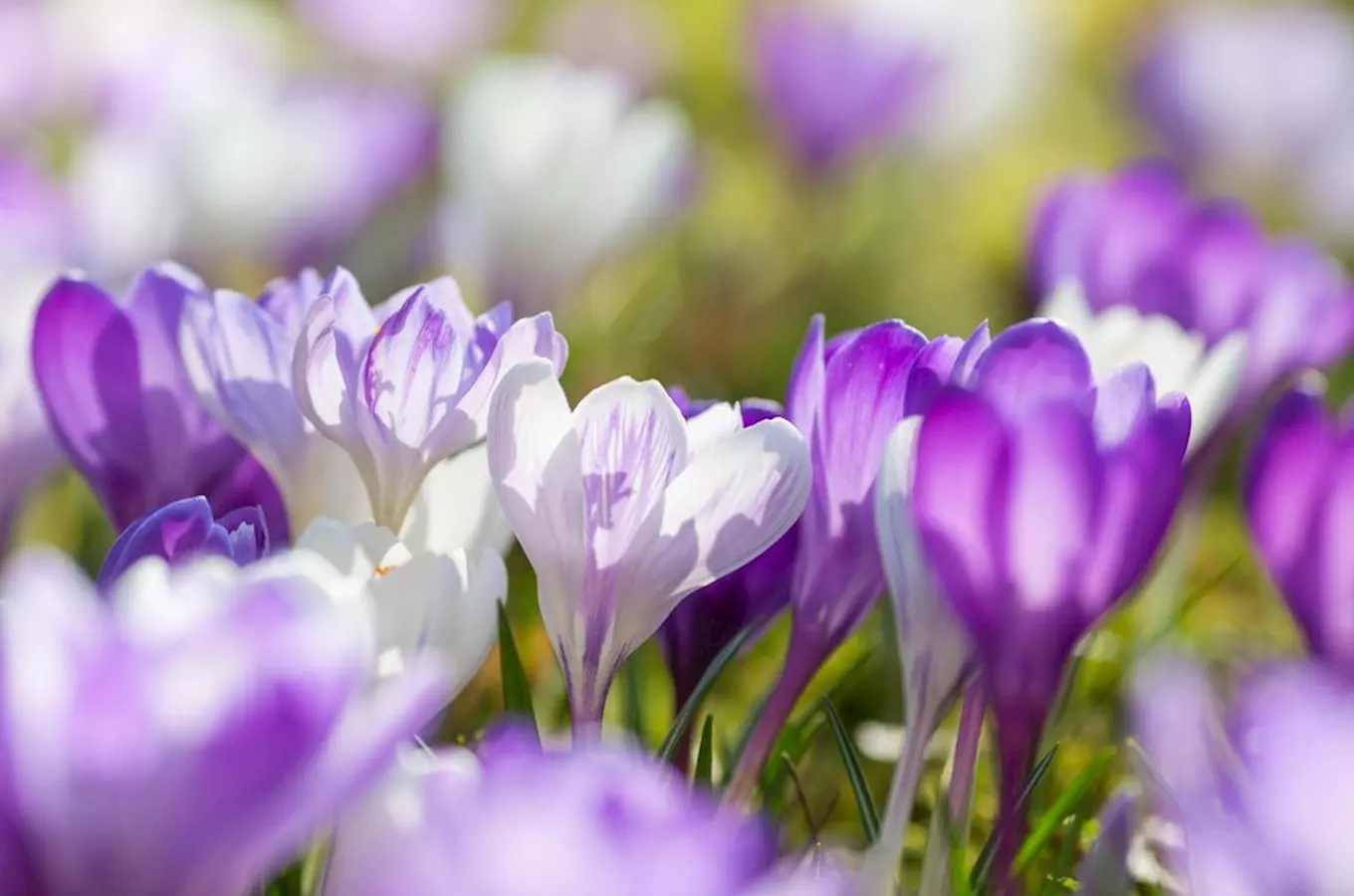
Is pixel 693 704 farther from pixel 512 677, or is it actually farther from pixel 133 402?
pixel 133 402

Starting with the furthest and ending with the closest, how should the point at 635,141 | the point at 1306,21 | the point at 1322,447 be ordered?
1. the point at 1306,21
2. the point at 635,141
3. the point at 1322,447

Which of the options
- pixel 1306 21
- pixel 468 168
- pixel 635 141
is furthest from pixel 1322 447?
pixel 1306 21

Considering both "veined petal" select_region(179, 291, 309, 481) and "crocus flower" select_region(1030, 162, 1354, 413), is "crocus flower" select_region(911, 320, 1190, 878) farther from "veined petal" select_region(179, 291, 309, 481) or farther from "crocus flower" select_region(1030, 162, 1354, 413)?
"crocus flower" select_region(1030, 162, 1354, 413)

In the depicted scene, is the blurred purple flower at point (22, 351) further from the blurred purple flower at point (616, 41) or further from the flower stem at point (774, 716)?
the blurred purple flower at point (616, 41)

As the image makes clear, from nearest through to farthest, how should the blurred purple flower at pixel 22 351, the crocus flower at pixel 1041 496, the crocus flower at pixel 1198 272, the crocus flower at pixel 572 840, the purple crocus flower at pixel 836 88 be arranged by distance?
the crocus flower at pixel 572 840 < the crocus flower at pixel 1041 496 < the blurred purple flower at pixel 22 351 < the crocus flower at pixel 1198 272 < the purple crocus flower at pixel 836 88

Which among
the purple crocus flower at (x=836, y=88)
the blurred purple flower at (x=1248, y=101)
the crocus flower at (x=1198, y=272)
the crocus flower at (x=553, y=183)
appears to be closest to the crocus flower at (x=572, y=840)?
the crocus flower at (x=1198, y=272)

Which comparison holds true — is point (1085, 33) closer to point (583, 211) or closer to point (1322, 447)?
point (583, 211)
